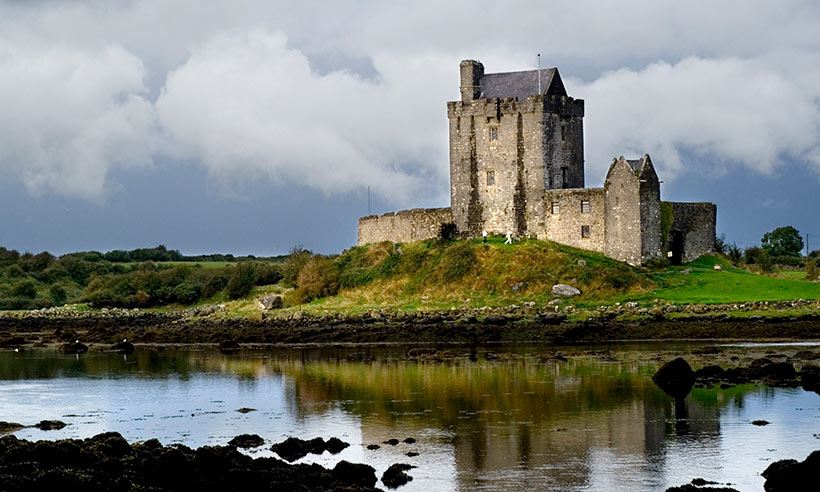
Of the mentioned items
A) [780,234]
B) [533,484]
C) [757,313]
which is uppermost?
[780,234]

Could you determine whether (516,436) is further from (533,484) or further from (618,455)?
(533,484)

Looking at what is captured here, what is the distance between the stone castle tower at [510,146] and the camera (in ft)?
163

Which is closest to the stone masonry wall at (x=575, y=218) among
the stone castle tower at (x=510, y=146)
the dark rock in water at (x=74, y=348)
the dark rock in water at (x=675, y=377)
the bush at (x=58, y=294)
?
the stone castle tower at (x=510, y=146)

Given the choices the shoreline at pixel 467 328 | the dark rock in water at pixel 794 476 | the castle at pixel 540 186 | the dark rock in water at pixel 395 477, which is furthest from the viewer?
the castle at pixel 540 186

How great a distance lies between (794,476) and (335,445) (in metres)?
7.52

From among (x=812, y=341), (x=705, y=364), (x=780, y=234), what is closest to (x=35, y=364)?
(x=705, y=364)

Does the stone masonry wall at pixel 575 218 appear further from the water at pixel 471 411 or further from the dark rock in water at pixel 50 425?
the dark rock in water at pixel 50 425

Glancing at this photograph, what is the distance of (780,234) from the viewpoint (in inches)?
3273

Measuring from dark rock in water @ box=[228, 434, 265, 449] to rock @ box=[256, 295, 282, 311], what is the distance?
30143mm

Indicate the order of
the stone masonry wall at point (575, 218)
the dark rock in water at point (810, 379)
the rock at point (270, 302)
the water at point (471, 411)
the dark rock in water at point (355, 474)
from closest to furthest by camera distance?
the dark rock in water at point (355, 474) → the water at point (471, 411) → the dark rock in water at point (810, 379) → the stone masonry wall at point (575, 218) → the rock at point (270, 302)

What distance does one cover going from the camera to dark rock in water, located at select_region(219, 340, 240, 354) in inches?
1636

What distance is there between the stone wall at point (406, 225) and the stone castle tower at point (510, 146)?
0.85 m

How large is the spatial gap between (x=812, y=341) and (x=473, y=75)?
69.9 feet

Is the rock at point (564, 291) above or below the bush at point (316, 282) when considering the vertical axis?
below
